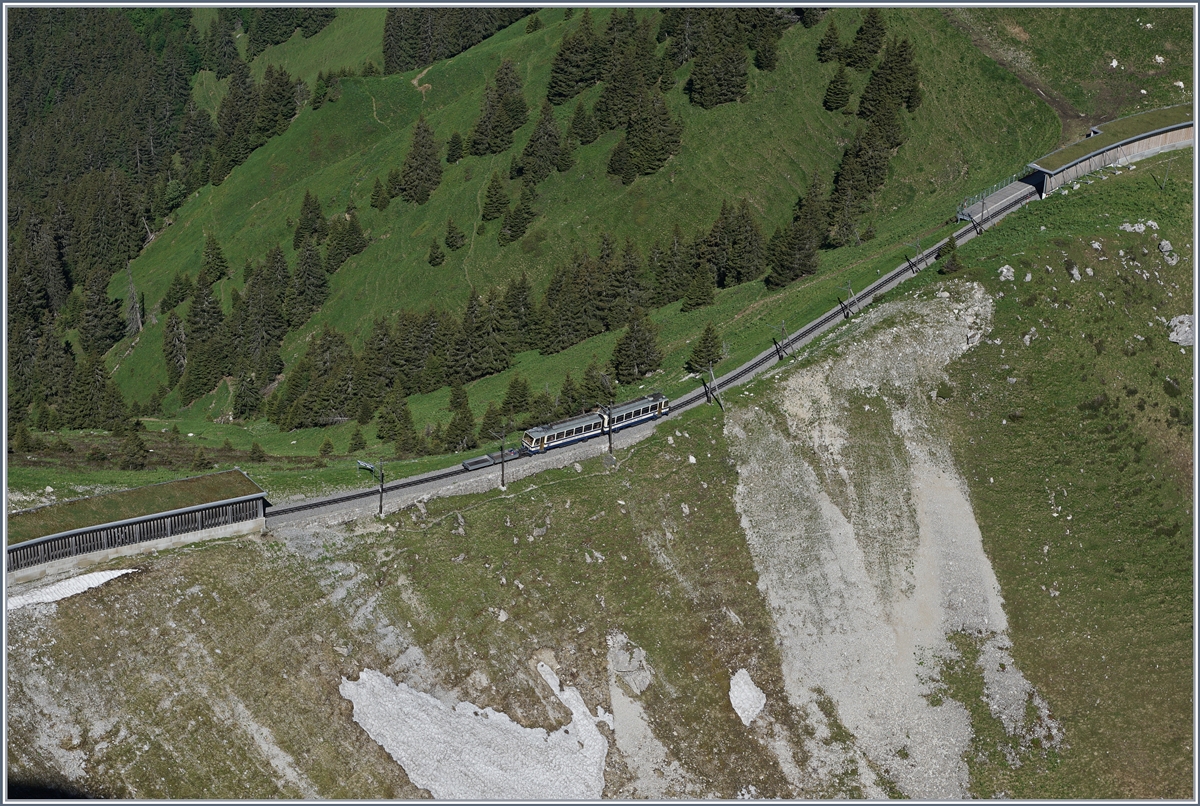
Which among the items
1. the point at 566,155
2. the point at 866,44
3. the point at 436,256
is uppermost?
the point at 866,44

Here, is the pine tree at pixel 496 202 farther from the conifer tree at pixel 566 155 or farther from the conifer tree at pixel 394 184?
the conifer tree at pixel 394 184

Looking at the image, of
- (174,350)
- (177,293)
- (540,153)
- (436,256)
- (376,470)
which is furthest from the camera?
(177,293)

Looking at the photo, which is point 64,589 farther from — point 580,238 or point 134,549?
point 580,238

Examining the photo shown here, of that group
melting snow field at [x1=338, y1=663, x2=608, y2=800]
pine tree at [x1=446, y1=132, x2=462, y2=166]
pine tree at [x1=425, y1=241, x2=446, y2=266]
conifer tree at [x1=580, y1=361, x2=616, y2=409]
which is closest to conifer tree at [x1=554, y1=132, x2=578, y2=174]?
pine tree at [x1=425, y1=241, x2=446, y2=266]

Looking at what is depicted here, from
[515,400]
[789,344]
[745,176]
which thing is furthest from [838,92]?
[515,400]

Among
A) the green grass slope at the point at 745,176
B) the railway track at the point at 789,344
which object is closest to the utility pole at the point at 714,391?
the railway track at the point at 789,344

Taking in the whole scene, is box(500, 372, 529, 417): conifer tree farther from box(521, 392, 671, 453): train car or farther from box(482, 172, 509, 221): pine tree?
box(482, 172, 509, 221): pine tree

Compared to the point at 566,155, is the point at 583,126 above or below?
above
